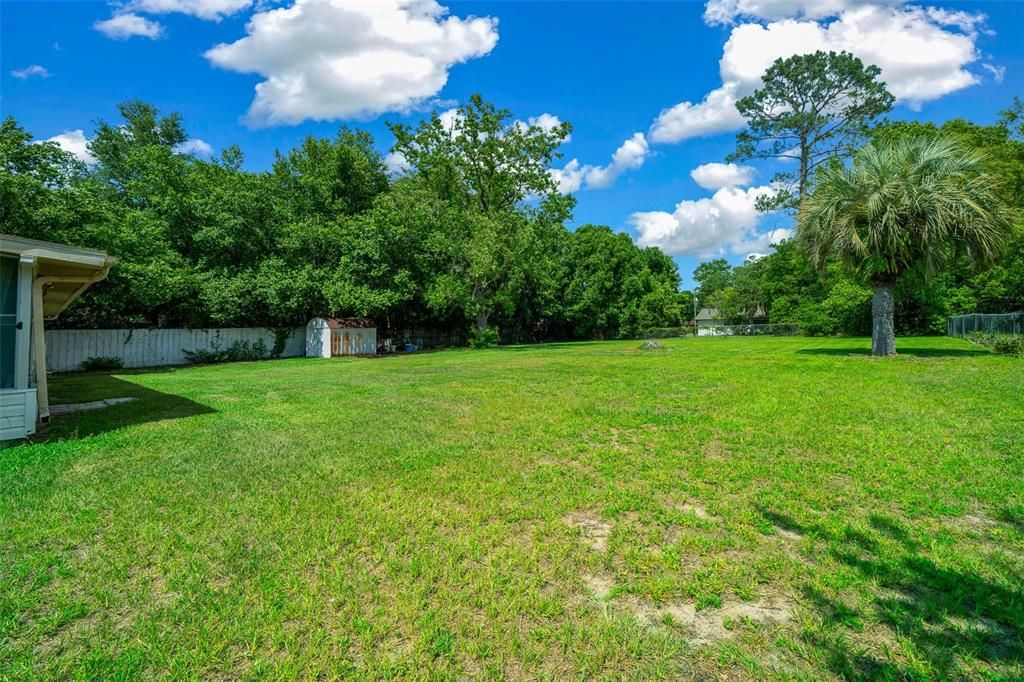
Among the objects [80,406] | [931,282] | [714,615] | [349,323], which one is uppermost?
[931,282]

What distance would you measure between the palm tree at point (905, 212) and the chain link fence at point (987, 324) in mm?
5099

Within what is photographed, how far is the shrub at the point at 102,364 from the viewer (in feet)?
54.6

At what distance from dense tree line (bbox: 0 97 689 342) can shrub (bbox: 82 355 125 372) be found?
70.9 inches

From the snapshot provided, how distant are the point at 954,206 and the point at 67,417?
17.7 metres

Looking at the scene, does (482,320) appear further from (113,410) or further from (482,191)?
(113,410)

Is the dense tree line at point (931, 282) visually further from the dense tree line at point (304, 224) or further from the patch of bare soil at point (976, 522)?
the dense tree line at point (304, 224)

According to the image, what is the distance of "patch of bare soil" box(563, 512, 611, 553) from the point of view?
303 cm

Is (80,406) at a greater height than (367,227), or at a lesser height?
lesser

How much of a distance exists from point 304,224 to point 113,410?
16.0 m

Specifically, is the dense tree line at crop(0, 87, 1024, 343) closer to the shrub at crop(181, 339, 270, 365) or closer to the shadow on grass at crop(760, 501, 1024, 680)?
the shrub at crop(181, 339, 270, 365)

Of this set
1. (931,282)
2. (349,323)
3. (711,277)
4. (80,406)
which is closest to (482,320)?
(349,323)

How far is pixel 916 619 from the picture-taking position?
7.36ft

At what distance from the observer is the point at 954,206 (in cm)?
1122

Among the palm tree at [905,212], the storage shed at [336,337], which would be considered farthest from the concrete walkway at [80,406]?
the palm tree at [905,212]
